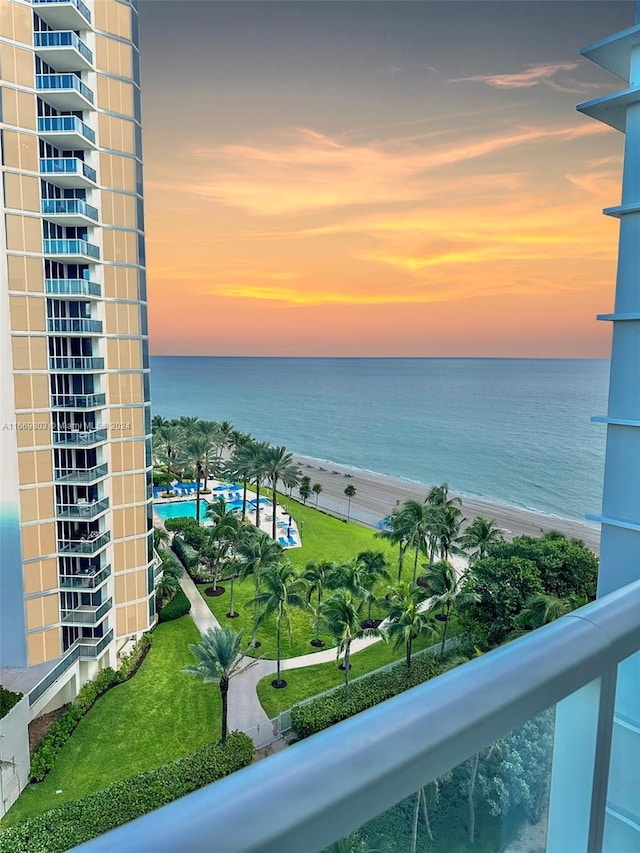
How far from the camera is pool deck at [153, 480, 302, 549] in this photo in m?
19.6

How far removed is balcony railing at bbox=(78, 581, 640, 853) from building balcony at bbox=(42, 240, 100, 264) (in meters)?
11.3

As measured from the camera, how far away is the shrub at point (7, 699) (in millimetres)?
9070

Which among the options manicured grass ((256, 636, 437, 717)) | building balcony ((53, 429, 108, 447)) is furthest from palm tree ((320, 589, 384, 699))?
building balcony ((53, 429, 108, 447))

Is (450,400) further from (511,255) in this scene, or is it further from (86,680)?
(86,680)

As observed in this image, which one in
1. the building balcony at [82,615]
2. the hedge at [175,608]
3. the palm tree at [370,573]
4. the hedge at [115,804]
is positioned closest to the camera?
the hedge at [115,804]

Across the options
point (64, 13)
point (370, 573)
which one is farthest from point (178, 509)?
point (64, 13)

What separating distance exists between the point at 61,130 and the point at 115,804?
33.5 ft

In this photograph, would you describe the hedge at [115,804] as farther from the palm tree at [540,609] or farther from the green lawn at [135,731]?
the palm tree at [540,609]

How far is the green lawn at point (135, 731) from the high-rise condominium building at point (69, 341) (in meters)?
0.87

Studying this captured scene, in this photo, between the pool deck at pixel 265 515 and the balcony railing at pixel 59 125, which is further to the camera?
the pool deck at pixel 265 515

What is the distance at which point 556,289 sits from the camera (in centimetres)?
4503

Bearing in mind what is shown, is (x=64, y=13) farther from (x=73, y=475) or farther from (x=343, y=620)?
(x=343, y=620)

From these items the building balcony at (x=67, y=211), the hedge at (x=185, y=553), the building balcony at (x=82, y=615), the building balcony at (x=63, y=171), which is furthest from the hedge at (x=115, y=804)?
the building balcony at (x=63, y=171)

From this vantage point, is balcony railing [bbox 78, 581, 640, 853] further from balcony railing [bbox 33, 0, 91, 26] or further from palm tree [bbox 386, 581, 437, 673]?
balcony railing [bbox 33, 0, 91, 26]
